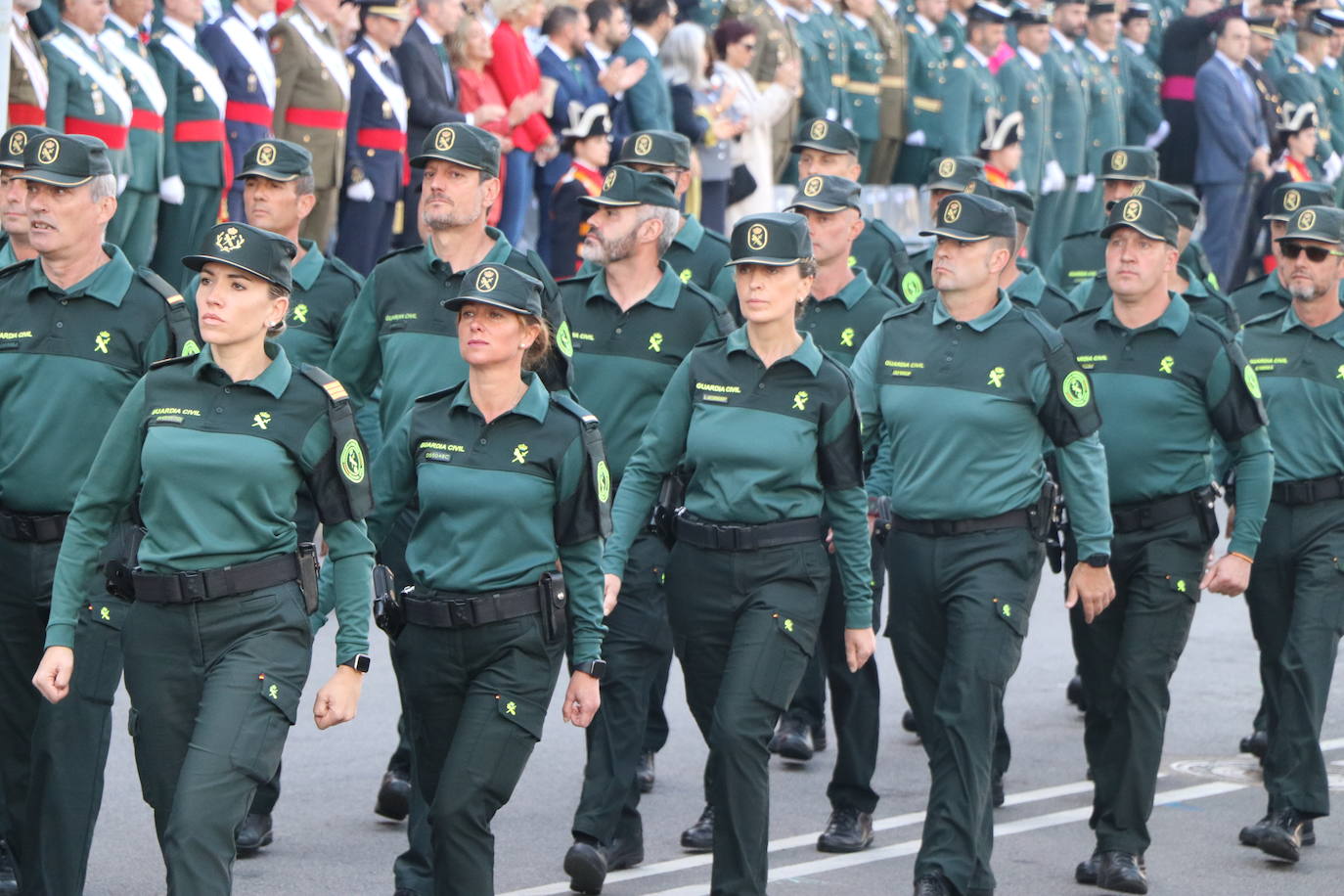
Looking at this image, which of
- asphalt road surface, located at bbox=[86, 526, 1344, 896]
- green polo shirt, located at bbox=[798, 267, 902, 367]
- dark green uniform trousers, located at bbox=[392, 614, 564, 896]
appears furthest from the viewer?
green polo shirt, located at bbox=[798, 267, 902, 367]

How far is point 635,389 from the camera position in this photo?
878 cm

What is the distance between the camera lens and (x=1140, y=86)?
21219 mm

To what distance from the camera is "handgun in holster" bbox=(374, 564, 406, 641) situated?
6.77m

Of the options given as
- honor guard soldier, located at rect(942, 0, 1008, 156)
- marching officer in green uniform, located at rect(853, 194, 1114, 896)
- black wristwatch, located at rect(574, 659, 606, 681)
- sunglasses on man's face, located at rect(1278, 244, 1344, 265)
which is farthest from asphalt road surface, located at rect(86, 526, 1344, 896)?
honor guard soldier, located at rect(942, 0, 1008, 156)

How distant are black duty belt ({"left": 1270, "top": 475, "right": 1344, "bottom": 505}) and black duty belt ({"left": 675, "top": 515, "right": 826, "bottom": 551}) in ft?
8.10

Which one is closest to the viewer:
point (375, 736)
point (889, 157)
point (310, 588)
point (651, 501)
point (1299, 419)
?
point (310, 588)

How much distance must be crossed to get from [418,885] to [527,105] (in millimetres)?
8554

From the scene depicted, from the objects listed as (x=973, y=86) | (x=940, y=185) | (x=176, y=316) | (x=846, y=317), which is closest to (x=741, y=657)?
(x=176, y=316)

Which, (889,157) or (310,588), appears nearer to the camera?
(310,588)

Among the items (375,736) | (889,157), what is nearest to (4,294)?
(375,736)

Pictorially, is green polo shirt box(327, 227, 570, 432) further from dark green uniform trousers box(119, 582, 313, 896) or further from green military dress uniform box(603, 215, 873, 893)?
dark green uniform trousers box(119, 582, 313, 896)

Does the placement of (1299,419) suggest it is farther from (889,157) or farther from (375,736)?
(889,157)

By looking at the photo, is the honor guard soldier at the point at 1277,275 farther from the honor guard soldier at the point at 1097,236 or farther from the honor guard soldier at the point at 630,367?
the honor guard soldier at the point at 630,367

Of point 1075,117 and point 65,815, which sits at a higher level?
point 1075,117
